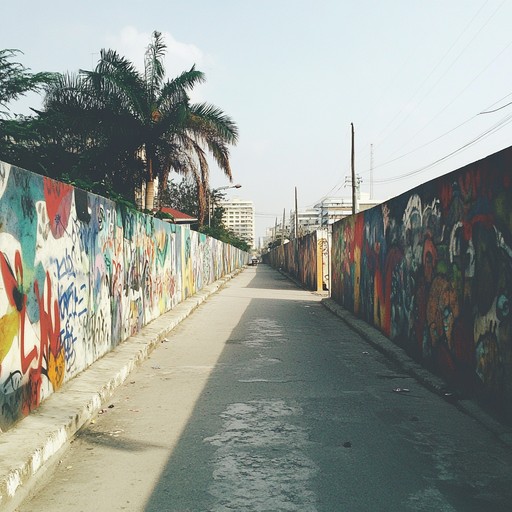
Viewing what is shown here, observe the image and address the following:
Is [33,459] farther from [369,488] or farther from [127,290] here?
[127,290]

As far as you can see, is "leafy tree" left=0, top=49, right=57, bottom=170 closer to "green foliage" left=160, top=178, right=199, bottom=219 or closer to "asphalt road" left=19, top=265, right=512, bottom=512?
"asphalt road" left=19, top=265, right=512, bottom=512

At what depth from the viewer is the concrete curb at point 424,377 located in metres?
5.00

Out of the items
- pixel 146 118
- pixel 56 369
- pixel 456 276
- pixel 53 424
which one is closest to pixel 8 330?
pixel 53 424

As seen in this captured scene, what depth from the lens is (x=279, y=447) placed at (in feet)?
15.1

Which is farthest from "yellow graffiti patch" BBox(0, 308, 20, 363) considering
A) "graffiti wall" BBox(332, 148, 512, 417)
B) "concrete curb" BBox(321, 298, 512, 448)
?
"graffiti wall" BBox(332, 148, 512, 417)

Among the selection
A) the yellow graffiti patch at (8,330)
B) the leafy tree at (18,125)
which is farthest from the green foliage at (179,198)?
the yellow graffiti patch at (8,330)

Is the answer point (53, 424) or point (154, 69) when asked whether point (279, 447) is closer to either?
point (53, 424)

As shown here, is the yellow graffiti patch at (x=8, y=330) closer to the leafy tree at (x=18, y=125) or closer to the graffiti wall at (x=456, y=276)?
the graffiti wall at (x=456, y=276)

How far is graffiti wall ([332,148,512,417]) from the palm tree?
A: 40.0 ft

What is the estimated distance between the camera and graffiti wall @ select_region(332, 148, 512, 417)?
5.32 meters

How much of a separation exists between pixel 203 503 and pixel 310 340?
22.5ft

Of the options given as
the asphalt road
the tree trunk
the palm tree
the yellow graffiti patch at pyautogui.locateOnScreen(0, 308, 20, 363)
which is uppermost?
the palm tree

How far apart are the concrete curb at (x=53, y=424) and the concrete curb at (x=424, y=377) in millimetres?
3394

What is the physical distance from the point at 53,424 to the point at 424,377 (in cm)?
407
